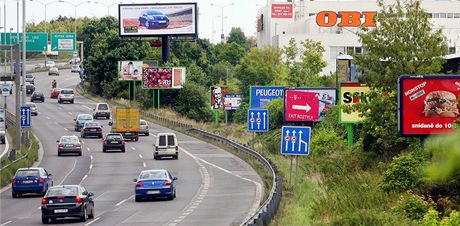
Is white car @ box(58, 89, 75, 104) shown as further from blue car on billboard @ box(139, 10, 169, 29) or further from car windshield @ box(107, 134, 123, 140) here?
car windshield @ box(107, 134, 123, 140)

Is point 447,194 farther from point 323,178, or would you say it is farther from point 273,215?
point 323,178

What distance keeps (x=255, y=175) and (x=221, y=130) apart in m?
34.7

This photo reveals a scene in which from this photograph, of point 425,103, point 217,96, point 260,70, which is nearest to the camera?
point 425,103

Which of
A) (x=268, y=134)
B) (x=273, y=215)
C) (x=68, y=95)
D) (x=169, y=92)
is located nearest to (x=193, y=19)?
(x=169, y=92)

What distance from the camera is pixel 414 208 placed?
2164cm

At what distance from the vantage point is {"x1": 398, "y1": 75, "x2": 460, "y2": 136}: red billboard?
90.1 feet

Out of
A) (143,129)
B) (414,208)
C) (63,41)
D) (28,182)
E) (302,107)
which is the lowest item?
(28,182)

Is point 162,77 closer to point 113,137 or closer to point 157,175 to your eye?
point 113,137

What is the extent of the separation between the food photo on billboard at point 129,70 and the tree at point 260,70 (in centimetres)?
1194

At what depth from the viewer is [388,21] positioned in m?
39.6

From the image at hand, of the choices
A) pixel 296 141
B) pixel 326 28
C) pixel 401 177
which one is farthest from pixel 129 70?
pixel 401 177

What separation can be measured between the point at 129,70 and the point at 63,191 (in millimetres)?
82516

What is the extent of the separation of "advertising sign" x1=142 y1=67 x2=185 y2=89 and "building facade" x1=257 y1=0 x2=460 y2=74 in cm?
3101

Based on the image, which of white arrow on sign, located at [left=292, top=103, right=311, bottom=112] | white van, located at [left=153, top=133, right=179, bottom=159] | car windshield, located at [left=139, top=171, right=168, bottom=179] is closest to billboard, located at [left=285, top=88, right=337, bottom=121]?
white arrow on sign, located at [left=292, top=103, right=311, bottom=112]
